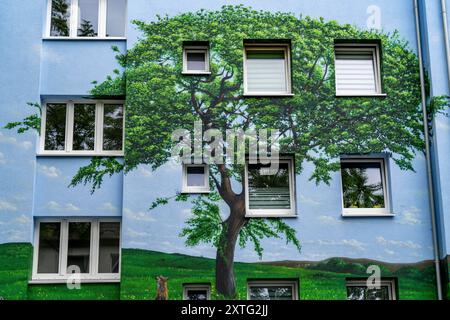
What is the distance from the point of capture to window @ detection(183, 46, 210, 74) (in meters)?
15.9

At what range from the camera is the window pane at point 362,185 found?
1537 cm

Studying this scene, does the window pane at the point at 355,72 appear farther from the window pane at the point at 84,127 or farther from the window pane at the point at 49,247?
the window pane at the point at 49,247

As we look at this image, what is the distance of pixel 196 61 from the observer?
628 inches

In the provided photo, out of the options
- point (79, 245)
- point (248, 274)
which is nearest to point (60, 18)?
point (79, 245)

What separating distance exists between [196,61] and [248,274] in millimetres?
4528

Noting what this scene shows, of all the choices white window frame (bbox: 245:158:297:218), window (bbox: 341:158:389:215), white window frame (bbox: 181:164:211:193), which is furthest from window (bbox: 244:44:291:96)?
window (bbox: 341:158:389:215)

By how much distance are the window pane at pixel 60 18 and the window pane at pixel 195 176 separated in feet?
13.0

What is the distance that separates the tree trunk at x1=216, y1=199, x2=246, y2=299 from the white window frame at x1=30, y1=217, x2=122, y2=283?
1912 millimetres

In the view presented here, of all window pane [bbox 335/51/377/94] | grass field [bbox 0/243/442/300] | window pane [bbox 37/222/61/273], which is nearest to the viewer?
grass field [bbox 0/243/442/300]

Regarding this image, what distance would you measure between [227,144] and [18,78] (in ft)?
14.4

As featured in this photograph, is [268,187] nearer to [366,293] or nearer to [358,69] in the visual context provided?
[366,293]

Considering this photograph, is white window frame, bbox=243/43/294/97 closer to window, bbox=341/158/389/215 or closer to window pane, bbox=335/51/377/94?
window pane, bbox=335/51/377/94

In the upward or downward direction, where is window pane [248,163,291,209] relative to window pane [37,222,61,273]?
upward

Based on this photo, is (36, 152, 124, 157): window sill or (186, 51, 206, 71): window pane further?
(186, 51, 206, 71): window pane
